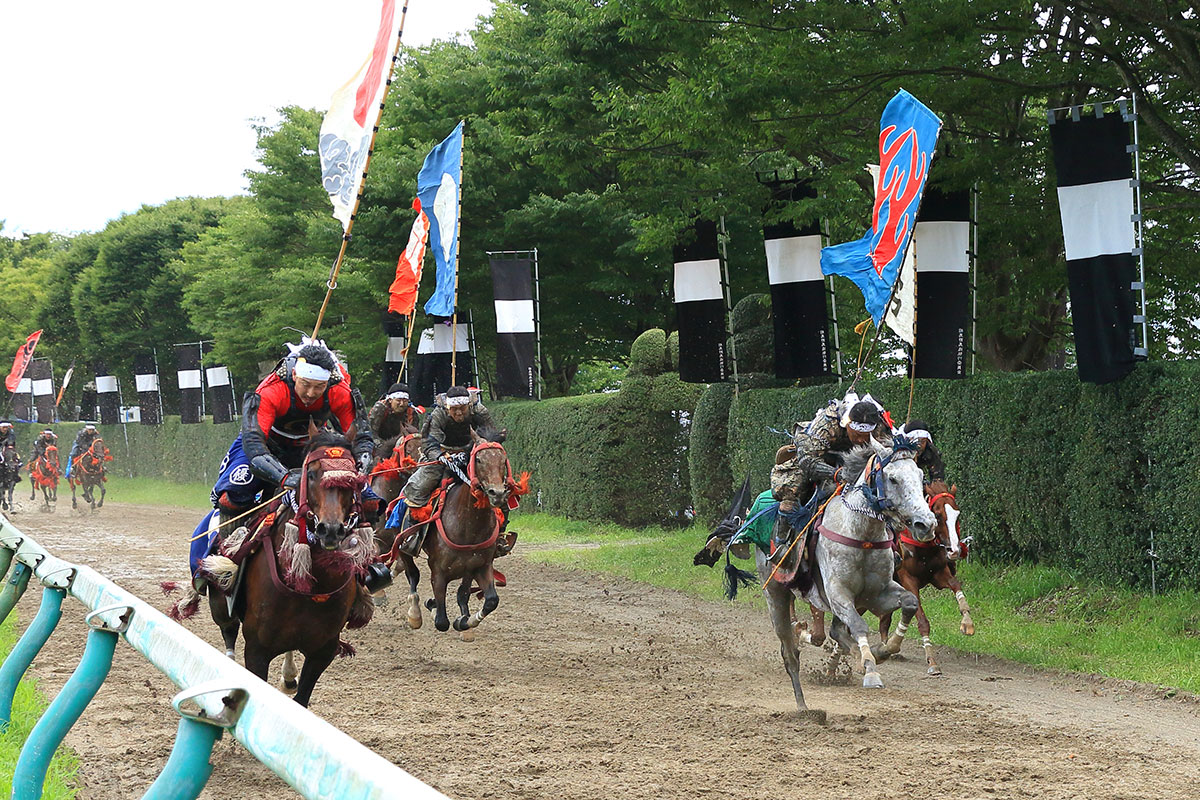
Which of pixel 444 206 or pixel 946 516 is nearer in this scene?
pixel 946 516

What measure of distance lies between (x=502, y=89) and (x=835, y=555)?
14.6 m

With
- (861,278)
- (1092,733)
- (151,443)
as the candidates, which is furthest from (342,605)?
(151,443)

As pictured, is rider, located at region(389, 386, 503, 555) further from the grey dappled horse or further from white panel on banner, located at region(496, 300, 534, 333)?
white panel on banner, located at region(496, 300, 534, 333)

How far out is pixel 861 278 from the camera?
544 inches

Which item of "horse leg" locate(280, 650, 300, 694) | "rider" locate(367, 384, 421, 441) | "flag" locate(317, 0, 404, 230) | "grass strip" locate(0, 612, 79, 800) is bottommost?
"horse leg" locate(280, 650, 300, 694)

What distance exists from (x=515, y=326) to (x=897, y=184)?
12.6 metres

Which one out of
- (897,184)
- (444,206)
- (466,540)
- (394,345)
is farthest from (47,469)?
(897,184)

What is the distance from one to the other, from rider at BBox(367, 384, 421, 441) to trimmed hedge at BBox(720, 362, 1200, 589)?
627 cm

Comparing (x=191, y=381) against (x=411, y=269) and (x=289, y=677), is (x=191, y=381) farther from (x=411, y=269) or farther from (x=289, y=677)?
(x=289, y=677)

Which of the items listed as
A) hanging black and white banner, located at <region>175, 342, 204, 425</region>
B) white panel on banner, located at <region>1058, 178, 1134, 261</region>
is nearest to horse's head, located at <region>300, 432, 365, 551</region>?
white panel on banner, located at <region>1058, 178, 1134, 261</region>

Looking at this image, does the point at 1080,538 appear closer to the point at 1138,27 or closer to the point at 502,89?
the point at 1138,27

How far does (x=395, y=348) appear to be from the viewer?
31.0 meters

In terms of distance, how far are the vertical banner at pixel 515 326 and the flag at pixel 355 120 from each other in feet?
40.9

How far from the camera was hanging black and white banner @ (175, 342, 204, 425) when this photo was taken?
4297 cm
